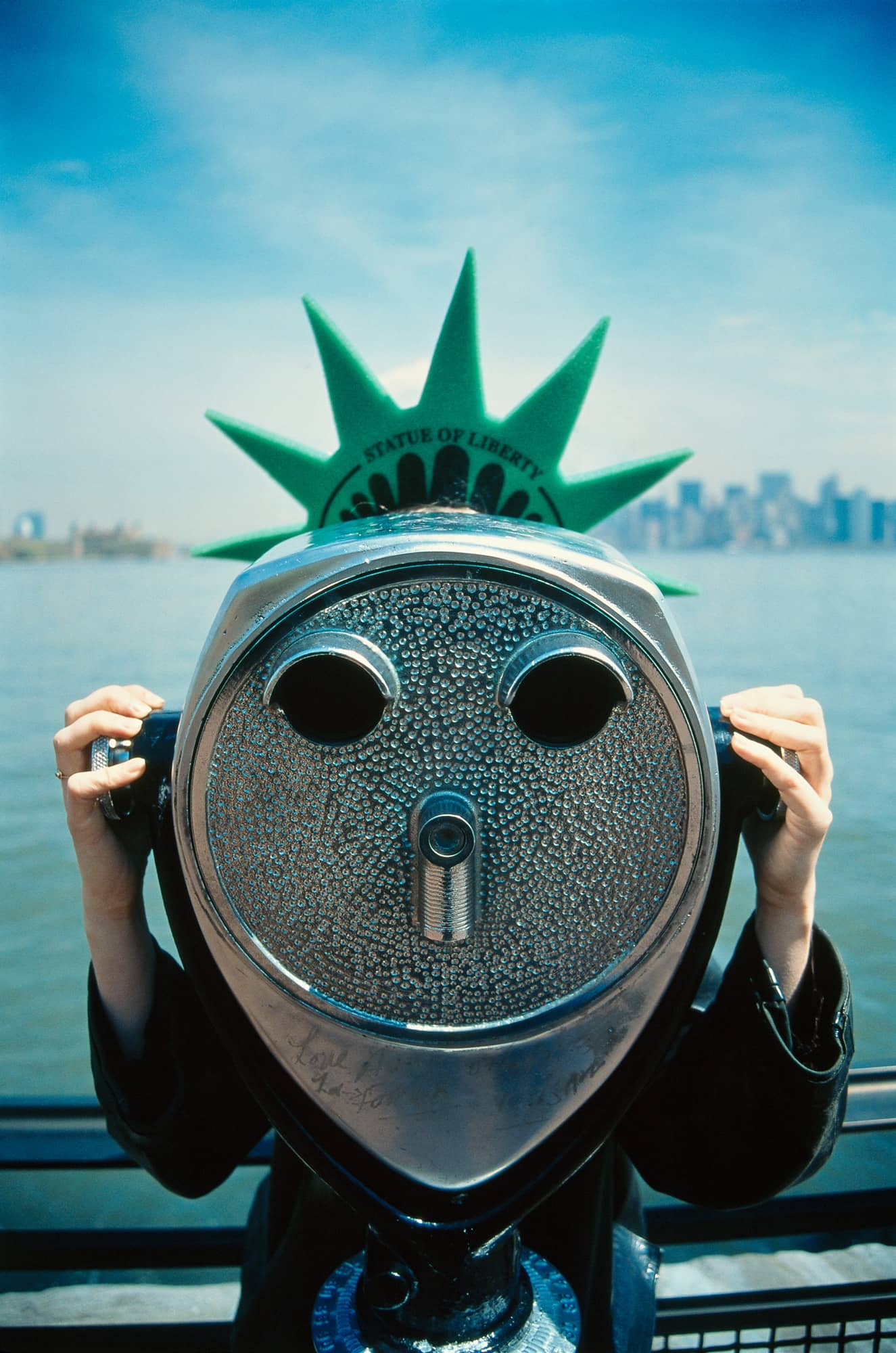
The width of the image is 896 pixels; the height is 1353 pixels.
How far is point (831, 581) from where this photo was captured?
56.0ft

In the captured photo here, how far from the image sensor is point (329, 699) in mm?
672

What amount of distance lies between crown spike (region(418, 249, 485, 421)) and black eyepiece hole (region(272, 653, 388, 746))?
636 mm

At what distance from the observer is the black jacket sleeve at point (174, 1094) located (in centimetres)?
97

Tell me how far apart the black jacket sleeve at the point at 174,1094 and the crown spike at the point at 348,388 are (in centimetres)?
63

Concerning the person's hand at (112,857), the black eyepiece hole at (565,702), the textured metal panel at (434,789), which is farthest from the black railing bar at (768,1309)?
the black eyepiece hole at (565,702)

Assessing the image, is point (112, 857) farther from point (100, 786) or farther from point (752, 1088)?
point (752, 1088)

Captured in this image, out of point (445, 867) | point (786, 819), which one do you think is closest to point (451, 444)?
point (786, 819)

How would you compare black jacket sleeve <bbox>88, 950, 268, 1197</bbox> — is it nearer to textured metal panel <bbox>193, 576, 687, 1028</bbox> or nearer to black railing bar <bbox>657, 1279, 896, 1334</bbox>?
textured metal panel <bbox>193, 576, 687, 1028</bbox>

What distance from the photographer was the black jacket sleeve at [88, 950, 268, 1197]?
974mm

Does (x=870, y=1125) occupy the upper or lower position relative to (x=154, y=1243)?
upper

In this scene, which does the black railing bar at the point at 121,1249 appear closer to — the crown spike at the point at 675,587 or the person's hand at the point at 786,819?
the person's hand at the point at 786,819

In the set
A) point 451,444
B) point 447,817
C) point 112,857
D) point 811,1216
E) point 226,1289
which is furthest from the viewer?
point 226,1289

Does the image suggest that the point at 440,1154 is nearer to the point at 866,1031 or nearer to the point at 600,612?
the point at 600,612

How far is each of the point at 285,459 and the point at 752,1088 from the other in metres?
0.86
